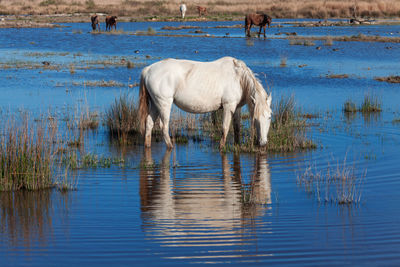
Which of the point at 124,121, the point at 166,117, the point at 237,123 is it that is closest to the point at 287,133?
the point at 237,123

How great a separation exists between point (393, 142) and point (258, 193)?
4.66m

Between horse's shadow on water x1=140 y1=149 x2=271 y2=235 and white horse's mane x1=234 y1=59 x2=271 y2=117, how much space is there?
40.2 inches

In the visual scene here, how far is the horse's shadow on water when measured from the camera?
21.5 feet

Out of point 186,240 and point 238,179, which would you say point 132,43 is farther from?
point 186,240

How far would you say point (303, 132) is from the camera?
449 inches

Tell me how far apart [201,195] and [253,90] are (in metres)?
3.24

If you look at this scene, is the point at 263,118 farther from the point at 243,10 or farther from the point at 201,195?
the point at 243,10

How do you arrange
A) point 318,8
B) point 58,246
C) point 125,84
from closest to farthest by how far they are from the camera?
point 58,246, point 125,84, point 318,8

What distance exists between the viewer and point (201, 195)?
25.1 ft

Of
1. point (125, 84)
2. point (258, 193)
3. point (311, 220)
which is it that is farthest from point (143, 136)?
point (125, 84)

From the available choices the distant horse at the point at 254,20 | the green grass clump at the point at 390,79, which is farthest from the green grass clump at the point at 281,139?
the distant horse at the point at 254,20

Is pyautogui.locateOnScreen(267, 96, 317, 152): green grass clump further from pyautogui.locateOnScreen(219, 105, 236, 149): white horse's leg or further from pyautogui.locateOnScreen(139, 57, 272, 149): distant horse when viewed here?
pyautogui.locateOnScreen(219, 105, 236, 149): white horse's leg

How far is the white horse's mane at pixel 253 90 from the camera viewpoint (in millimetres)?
10297

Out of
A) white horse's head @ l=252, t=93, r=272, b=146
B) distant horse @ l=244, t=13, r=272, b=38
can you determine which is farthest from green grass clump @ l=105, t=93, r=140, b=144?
distant horse @ l=244, t=13, r=272, b=38
